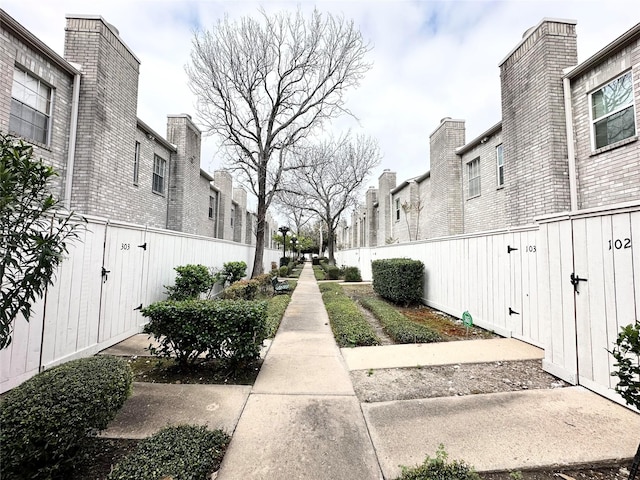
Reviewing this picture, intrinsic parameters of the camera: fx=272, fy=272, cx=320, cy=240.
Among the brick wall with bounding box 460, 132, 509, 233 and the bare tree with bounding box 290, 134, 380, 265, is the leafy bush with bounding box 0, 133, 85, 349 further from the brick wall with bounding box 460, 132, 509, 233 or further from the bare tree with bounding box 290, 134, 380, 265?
the bare tree with bounding box 290, 134, 380, 265

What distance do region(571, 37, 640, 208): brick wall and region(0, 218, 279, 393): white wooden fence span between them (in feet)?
33.4

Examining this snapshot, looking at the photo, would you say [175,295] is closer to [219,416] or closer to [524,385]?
[219,416]

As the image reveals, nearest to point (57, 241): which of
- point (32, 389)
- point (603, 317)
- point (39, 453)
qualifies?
point (32, 389)

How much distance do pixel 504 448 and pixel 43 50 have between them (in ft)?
37.0

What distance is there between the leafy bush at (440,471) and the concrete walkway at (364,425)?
152mm

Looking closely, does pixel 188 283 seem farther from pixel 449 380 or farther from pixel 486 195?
pixel 486 195

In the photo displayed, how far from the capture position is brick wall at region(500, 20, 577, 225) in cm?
722

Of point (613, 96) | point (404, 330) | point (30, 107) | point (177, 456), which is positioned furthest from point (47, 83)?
point (613, 96)

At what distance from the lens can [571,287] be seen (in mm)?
3367

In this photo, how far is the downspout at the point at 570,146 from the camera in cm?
705

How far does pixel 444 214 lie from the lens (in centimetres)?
1376

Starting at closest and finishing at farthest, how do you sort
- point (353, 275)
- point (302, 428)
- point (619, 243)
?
1. point (302, 428)
2. point (619, 243)
3. point (353, 275)

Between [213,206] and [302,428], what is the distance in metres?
18.2

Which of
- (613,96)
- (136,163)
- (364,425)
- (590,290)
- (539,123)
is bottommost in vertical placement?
(364,425)
